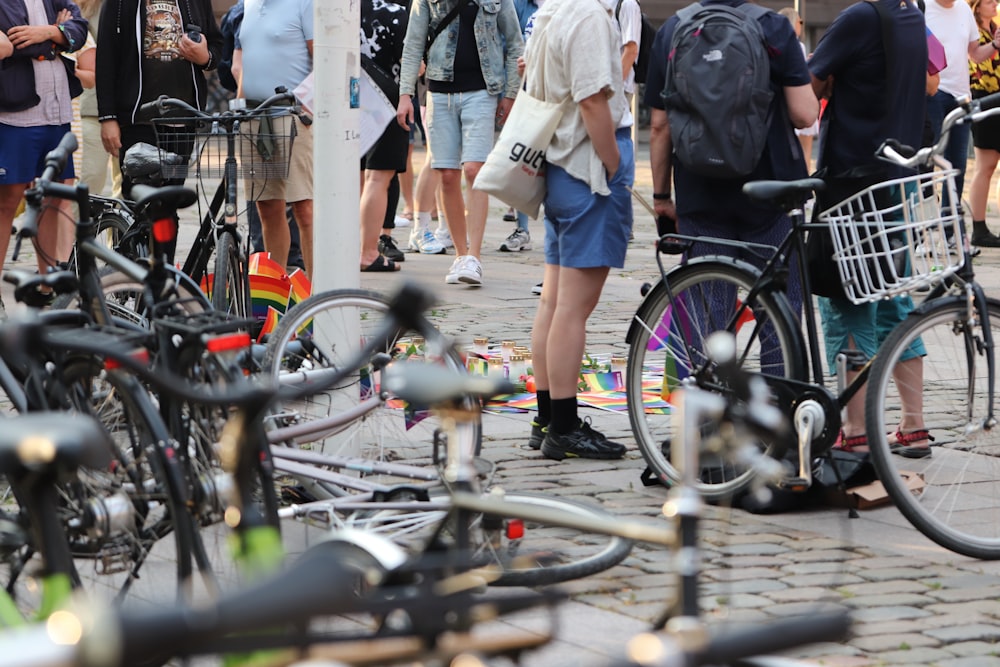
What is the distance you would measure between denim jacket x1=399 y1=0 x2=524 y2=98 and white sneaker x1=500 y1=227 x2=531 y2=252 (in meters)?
2.37

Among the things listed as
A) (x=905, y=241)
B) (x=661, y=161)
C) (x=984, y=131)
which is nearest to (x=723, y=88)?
(x=661, y=161)

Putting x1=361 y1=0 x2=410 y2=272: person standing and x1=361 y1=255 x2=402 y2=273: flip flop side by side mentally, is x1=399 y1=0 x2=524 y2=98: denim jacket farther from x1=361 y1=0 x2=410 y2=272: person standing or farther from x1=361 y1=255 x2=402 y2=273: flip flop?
x1=361 y1=255 x2=402 y2=273: flip flop

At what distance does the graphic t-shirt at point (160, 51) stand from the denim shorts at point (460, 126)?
2352mm

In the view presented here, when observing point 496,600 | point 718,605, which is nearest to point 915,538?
point 718,605

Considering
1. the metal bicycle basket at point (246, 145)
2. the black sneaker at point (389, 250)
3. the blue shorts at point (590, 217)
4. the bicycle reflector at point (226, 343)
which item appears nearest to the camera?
the bicycle reflector at point (226, 343)

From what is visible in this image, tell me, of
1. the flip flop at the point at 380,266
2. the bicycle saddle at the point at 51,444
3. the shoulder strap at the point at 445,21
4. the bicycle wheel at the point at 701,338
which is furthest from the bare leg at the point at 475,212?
the bicycle saddle at the point at 51,444

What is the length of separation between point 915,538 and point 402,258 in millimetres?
6959

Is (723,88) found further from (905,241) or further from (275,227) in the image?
(275,227)

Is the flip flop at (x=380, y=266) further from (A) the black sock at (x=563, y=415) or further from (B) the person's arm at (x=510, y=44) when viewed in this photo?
(A) the black sock at (x=563, y=415)

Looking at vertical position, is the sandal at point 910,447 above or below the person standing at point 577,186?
below

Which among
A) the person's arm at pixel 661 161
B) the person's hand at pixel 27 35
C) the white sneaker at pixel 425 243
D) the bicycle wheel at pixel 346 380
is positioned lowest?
the bicycle wheel at pixel 346 380

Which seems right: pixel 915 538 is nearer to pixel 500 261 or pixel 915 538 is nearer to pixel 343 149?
pixel 343 149

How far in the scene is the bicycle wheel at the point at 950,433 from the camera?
464 centimetres

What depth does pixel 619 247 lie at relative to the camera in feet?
18.9
